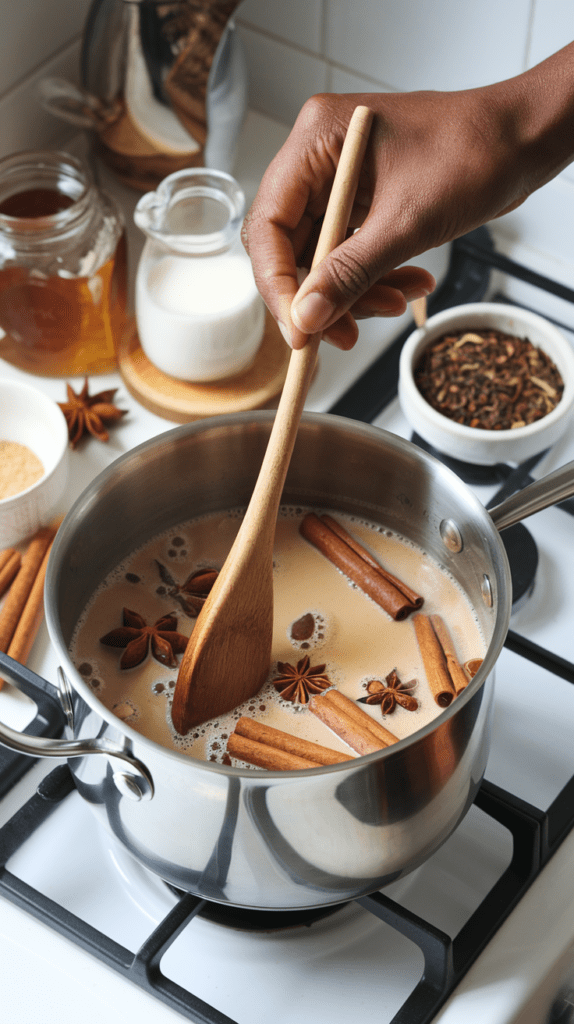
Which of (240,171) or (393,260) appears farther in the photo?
(240,171)

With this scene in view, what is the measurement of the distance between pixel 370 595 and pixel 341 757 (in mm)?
162

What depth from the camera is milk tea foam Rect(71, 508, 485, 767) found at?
2.48 ft

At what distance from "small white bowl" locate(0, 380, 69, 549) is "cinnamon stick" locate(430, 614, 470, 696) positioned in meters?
0.34

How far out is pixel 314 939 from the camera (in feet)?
2.39

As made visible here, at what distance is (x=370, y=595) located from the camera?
834 mm

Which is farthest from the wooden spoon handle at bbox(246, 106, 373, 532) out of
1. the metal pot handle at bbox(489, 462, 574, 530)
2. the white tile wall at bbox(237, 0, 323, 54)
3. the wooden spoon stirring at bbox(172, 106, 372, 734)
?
the white tile wall at bbox(237, 0, 323, 54)

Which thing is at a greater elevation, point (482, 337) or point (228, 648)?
point (482, 337)

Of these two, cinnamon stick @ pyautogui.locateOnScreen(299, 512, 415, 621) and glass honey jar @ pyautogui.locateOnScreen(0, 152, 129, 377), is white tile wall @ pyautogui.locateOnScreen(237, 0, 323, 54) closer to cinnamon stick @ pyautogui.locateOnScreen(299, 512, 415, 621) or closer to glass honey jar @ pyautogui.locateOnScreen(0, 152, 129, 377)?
glass honey jar @ pyautogui.locateOnScreen(0, 152, 129, 377)

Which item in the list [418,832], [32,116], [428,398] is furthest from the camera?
[32,116]

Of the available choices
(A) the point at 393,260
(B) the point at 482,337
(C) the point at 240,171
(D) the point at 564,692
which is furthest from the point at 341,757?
(C) the point at 240,171

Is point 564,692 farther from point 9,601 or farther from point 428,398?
point 9,601

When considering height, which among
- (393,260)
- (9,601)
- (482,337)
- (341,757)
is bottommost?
(9,601)

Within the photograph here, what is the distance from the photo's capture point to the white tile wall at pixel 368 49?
41.7 inches

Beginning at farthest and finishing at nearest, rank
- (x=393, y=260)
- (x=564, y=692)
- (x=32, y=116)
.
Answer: (x=32, y=116) < (x=564, y=692) < (x=393, y=260)
